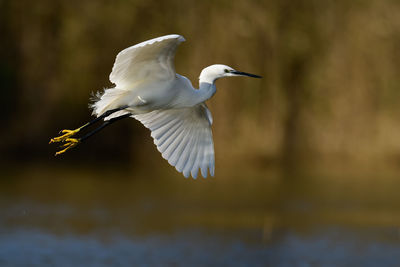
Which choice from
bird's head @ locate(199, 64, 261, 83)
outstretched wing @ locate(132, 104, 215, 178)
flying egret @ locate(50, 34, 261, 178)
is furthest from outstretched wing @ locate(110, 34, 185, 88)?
outstretched wing @ locate(132, 104, 215, 178)

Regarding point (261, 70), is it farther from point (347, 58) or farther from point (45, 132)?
point (45, 132)

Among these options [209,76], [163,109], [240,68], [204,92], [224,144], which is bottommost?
[224,144]

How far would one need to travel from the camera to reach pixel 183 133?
22.2 ft

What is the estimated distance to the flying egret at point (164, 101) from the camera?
5848mm

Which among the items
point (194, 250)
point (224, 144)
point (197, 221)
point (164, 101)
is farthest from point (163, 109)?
point (224, 144)

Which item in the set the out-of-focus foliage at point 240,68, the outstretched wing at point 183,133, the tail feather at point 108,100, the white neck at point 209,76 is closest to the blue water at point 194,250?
the outstretched wing at point 183,133

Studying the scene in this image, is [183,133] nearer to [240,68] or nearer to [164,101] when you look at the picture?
[164,101]

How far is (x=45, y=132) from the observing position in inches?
653

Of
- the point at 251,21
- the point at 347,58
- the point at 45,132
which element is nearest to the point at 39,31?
the point at 45,132

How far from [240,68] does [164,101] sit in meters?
9.77

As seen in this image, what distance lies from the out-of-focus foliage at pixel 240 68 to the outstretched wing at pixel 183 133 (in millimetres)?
8401

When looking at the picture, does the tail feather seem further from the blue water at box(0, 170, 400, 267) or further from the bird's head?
the blue water at box(0, 170, 400, 267)

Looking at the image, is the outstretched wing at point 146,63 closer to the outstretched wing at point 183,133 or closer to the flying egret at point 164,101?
the flying egret at point 164,101

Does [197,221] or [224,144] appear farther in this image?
[224,144]
